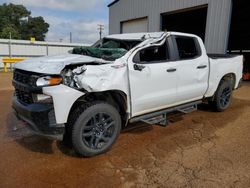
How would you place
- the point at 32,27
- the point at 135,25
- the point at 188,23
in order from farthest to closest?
the point at 32,27
the point at 188,23
the point at 135,25

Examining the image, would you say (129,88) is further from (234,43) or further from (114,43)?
(234,43)

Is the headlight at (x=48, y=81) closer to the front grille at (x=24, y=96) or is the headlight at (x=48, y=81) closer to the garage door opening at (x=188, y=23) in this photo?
the front grille at (x=24, y=96)

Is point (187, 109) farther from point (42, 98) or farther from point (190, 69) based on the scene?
point (42, 98)

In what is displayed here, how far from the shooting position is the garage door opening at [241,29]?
13.3 metres

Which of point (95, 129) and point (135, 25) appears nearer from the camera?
point (95, 129)

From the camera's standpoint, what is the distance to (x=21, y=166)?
310 centimetres

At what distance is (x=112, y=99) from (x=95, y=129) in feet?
1.86

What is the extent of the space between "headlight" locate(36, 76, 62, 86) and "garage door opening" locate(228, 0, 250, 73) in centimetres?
1099

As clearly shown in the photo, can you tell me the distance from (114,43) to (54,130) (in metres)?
2.39

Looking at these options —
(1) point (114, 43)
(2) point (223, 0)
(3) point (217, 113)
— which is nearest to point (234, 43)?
(2) point (223, 0)

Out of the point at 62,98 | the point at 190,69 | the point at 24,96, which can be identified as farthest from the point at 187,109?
the point at 24,96

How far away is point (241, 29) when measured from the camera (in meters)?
18.2

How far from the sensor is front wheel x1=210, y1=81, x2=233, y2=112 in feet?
18.2

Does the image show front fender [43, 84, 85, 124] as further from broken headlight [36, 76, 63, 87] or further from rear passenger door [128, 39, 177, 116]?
rear passenger door [128, 39, 177, 116]
